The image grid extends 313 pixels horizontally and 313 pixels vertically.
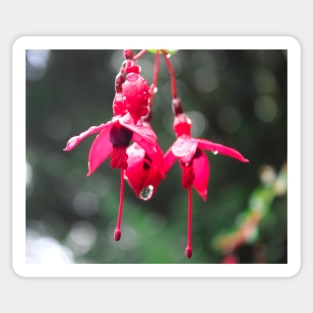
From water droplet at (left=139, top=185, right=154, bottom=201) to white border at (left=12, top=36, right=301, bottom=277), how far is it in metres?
0.36

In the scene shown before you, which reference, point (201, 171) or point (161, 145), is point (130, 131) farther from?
point (161, 145)

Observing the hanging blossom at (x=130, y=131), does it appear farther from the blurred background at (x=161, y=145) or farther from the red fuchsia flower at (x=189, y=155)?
the blurred background at (x=161, y=145)

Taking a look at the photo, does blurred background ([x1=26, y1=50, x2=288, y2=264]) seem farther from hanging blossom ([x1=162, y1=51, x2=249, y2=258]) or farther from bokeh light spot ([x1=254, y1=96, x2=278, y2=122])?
hanging blossom ([x1=162, y1=51, x2=249, y2=258])

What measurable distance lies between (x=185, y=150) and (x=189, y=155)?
0.02 meters

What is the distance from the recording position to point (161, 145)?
8.79 feet

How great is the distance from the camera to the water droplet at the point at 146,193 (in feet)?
4.48

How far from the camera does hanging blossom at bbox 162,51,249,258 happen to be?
1.34 m

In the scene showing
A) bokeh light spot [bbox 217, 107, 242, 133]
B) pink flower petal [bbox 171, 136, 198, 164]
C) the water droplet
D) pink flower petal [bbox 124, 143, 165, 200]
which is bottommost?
the water droplet

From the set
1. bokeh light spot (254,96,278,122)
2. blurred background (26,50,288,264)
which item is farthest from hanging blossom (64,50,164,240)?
bokeh light spot (254,96,278,122)

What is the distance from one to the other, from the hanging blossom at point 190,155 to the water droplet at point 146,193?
4 cm
